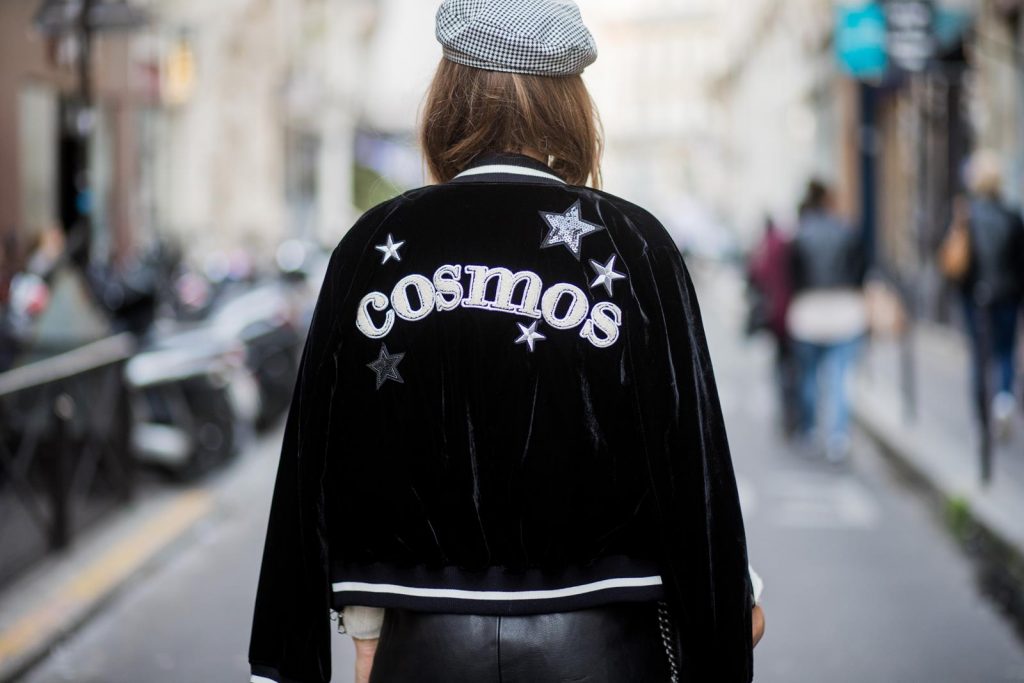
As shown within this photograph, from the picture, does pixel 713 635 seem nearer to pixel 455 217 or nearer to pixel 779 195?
pixel 455 217

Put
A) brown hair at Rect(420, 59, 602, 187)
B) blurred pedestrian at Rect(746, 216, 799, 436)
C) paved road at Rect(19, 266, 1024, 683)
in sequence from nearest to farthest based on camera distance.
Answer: brown hair at Rect(420, 59, 602, 187)
paved road at Rect(19, 266, 1024, 683)
blurred pedestrian at Rect(746, 216, 799, 436)

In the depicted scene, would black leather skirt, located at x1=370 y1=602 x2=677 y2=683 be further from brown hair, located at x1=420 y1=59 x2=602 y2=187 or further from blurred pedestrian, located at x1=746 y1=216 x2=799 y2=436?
blurred pedestrian, located at x1=746 y1=216 x2=799 y2=436

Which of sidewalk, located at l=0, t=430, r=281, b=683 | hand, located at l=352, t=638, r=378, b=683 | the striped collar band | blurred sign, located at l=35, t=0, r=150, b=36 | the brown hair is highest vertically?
blurred sign, located at l=35, t=0, r=150, b=36

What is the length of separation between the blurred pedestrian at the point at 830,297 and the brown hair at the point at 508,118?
799 centimetres

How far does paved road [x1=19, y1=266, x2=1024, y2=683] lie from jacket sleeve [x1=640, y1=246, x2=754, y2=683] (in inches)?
130

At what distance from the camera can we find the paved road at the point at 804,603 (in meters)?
5.29

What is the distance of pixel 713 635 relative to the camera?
1935 mm

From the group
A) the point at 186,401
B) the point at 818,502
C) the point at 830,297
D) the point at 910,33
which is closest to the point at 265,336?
the point at 186,401

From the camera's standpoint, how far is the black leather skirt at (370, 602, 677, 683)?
1879 mm

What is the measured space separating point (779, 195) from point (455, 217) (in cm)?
4441

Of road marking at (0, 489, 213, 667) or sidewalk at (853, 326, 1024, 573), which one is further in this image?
sidewalk at (853, 326, 1024, 573)

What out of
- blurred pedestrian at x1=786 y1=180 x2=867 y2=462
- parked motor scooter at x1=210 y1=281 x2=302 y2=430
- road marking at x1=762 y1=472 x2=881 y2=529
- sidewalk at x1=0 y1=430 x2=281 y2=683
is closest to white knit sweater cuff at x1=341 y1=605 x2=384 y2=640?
sidewalk at x1=0 y1=430 x2=281 y2=683

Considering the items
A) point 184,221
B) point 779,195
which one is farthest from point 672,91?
point 184,221

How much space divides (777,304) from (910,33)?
2.64 metres
